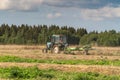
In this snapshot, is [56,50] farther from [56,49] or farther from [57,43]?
[57,43]

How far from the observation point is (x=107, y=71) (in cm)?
2459

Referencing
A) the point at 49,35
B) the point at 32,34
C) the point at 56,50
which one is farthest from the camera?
the point at 32,34

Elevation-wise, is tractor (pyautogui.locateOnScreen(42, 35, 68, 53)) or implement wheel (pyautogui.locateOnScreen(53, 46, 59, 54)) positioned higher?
tractor (pyautogui.locateOnScreen(42, 35, 68, 53))

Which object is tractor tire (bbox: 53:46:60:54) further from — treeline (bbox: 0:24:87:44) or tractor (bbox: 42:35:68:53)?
treeline (bbox: 0:24:87:44)

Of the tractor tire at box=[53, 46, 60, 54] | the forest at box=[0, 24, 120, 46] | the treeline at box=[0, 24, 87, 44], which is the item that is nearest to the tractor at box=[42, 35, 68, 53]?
the tractor tire at box=[53, 46, 60, 54]

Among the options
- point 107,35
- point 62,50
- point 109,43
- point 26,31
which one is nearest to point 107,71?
point 62,50

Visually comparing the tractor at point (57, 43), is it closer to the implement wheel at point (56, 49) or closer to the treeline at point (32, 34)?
the implement wheel at point (56, 49)

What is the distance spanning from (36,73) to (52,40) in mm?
29252

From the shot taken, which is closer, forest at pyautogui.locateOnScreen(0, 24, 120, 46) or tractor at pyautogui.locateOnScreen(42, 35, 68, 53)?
tractor at pyautogui.locateOnScreen(42, 35, 68, 53)

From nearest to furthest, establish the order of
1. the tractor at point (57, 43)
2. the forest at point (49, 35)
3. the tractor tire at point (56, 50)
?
the tractor tire at point (56, 50)
the tractor at point (57, 43)
the forest at point (49, 35)

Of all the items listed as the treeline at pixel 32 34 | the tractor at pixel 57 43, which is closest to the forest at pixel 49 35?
the treeline at pixel 32 34

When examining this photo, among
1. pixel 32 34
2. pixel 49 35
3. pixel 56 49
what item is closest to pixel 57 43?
pixel 56 49

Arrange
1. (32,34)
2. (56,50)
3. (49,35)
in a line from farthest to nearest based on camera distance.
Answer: (32,34)
(49,35)
(56,50)

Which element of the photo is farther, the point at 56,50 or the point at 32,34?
the point at 32,34
